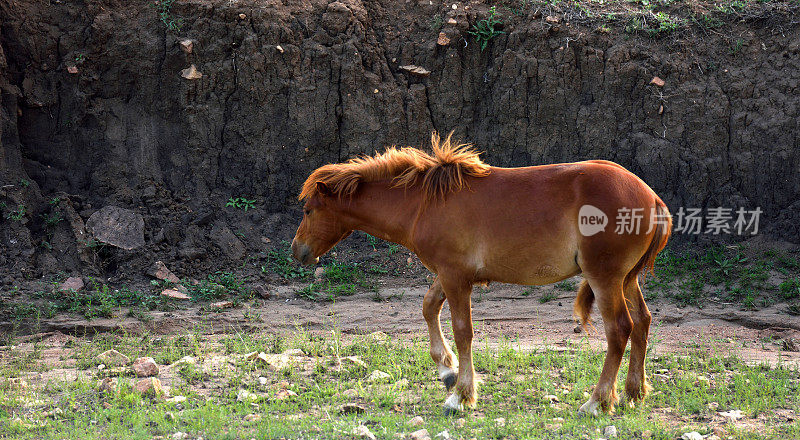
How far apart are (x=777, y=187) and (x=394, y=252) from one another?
6.01 metres

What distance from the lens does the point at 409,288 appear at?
9648 mm

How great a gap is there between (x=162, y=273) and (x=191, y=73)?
3584 mm

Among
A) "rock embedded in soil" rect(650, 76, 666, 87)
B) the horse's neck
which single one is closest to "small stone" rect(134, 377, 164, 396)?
the horse's neck

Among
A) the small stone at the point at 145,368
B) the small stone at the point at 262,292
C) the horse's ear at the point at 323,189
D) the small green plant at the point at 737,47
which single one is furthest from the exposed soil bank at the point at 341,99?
the horse's ear at the point at 323,189

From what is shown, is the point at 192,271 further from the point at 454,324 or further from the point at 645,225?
the point at 645,225

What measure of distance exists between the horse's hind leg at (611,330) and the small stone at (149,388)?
3423 millimetres

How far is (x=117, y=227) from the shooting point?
9867mm

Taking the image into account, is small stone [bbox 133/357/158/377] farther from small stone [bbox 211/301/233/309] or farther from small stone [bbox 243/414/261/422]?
small stone [bbox 211/301/233/309]

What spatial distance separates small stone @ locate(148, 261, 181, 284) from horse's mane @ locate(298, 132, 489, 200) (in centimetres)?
410

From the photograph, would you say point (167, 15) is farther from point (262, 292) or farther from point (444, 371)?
point (444, 371)

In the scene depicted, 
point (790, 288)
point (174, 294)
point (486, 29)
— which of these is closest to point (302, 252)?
point (174, 294)

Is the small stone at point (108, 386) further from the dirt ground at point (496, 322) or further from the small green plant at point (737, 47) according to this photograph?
the small green plant at point (737, 47)

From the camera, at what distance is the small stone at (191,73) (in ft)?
36.1

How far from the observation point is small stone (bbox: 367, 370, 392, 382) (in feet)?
19.4
